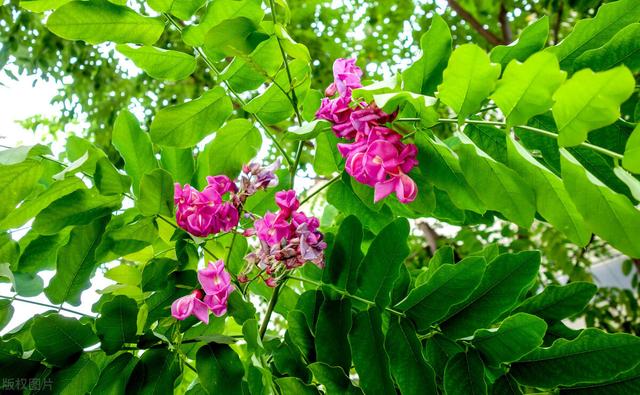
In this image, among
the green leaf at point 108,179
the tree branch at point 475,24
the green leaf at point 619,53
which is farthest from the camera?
the tree branch at point 475,24

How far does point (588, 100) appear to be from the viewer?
13.1 inches

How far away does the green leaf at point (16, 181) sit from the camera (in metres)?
0.51

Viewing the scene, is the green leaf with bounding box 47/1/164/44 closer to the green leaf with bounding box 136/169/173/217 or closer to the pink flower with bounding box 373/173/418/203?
the green leaf with bounding box 136/169/173/217

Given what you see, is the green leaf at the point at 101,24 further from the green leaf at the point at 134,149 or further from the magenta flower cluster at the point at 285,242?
the magenta flower cluster at the point at 285,242

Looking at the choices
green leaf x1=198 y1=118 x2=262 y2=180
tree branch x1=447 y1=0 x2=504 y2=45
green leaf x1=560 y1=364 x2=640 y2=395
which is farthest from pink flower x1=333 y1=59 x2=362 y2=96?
tree branch x1=447 y1=0 x2=504 y2=45

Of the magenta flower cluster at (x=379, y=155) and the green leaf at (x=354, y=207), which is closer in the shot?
the magenta flower cluster at (x=379, y=155)

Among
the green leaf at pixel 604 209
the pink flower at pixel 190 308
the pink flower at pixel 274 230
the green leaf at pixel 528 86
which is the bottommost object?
the pink flower at pixel 190 308

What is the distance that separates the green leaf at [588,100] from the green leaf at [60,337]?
41cm

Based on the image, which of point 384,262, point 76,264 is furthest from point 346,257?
point 76,264

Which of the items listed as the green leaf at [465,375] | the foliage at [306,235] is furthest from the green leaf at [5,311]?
the green leaf at [465,375]

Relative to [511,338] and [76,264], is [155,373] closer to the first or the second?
[76,264]

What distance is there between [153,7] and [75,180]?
181 mm

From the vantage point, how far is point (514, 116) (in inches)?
15.5

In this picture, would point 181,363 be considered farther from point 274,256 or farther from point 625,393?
point 625,393
